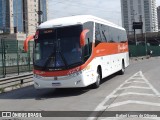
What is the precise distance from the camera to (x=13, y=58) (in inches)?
922

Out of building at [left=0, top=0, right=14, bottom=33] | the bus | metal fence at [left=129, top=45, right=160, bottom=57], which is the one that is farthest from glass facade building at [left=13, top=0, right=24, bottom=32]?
the bus

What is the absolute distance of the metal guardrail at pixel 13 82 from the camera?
16791 millimetres

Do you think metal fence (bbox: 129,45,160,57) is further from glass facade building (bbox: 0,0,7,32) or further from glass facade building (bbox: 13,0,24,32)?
glass facade building (bbox: 0,0,7,32)

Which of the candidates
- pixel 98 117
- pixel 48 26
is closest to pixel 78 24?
pixel 48 26

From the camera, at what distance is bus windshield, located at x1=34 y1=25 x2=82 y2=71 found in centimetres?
1341

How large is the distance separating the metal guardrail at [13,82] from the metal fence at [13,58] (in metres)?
3.03

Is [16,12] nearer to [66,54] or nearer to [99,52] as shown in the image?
[99,52]

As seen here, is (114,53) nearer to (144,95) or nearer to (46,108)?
(144,95)

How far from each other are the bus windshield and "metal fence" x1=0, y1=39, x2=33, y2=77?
828cm

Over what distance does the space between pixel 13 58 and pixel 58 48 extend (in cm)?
1048

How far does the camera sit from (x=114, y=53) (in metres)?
20.1

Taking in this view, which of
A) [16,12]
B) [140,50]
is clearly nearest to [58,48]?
[140,50]

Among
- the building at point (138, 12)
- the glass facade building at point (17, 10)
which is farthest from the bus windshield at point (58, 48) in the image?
the building at point (138, 12)

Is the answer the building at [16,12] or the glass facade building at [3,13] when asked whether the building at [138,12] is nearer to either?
the building at [16,12]
